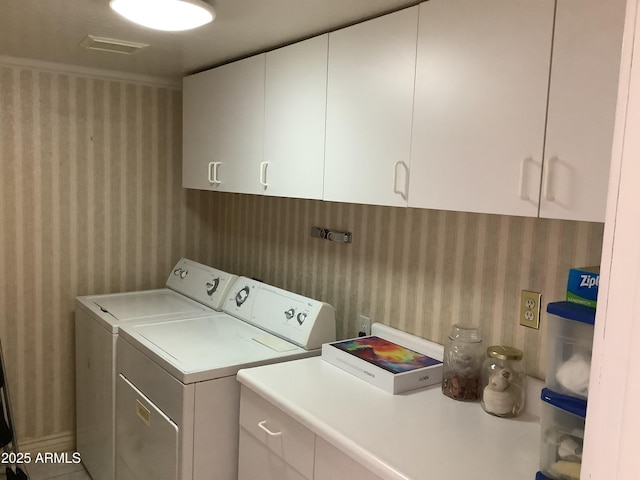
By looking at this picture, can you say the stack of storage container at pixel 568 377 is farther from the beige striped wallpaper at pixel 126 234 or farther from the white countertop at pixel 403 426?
the beige striped wallpaper at pixel 126 234

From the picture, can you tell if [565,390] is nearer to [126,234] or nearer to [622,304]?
[622,304]

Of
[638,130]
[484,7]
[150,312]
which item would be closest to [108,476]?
[150,312]

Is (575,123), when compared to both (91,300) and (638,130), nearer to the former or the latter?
(638,130)

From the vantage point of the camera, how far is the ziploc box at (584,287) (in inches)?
44.2

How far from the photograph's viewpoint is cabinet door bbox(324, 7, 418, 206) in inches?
65.8

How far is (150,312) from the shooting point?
8.94 ft

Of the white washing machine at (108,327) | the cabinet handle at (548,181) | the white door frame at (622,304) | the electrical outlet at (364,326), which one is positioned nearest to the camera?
the white door frame at (622,304)

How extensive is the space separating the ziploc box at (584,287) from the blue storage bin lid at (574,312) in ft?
0.04

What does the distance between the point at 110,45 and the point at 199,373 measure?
1.45 m

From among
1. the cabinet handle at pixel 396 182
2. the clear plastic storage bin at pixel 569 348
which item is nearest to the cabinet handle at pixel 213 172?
the cabinet handle at pixel 396 182

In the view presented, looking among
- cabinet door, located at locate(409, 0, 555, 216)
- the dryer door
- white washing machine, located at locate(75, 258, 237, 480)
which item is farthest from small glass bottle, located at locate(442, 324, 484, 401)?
white washing machine, located at locate(75, 258, 237, 480)

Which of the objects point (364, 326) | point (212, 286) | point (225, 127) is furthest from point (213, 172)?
point (364, 326)

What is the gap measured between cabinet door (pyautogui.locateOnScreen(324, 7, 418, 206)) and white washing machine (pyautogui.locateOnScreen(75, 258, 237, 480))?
1149mm

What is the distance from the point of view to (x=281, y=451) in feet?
5.59
